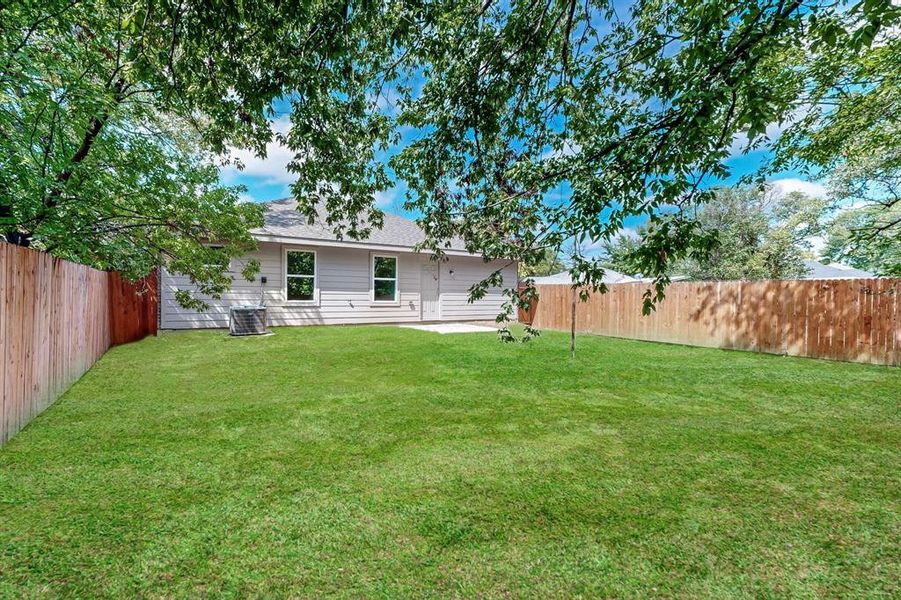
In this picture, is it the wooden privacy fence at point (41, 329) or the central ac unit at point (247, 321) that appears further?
the central ac unit at point (247, 321)

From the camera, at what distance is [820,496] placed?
2.27 meters

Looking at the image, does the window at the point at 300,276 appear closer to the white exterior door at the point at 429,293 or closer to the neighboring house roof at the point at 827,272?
the white exterior door at the point at 429,293

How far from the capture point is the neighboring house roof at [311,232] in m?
10.3

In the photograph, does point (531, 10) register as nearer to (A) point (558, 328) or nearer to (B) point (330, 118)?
(B) point (330, 118)

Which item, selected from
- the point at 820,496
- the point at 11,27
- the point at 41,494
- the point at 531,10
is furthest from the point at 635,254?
the point at 11,27

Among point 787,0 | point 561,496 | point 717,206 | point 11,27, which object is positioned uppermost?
point 717,206

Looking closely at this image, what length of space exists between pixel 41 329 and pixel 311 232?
7641 millimetres

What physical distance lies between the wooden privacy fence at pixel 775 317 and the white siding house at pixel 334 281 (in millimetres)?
4502

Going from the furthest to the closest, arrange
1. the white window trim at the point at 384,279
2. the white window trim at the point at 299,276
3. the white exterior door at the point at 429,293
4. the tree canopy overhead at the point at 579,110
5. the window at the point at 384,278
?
the white exterior door at the point at 429,293 < the window at the point at 384,278 < the white window trim at the point at 384,279 < the white window trim at the point at 299,276 < the tree canopy overhead at the point at 579,110

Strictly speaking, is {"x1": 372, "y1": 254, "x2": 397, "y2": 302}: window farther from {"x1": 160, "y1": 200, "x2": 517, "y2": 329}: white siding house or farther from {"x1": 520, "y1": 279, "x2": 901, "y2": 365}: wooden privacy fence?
{"x1": 520, "y1": 279, "x2": 901, "y2": 365}: wooden privacy fence

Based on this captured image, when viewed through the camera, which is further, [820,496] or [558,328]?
[558,328]

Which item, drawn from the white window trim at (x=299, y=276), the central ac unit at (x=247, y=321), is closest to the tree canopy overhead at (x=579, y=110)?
the central ac unit at (x=247, y=321)

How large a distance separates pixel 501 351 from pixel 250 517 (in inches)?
223

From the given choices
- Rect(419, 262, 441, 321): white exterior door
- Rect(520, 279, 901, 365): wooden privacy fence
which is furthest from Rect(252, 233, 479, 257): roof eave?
Rect(520, 279, 901, 365): wooden privacy fence
